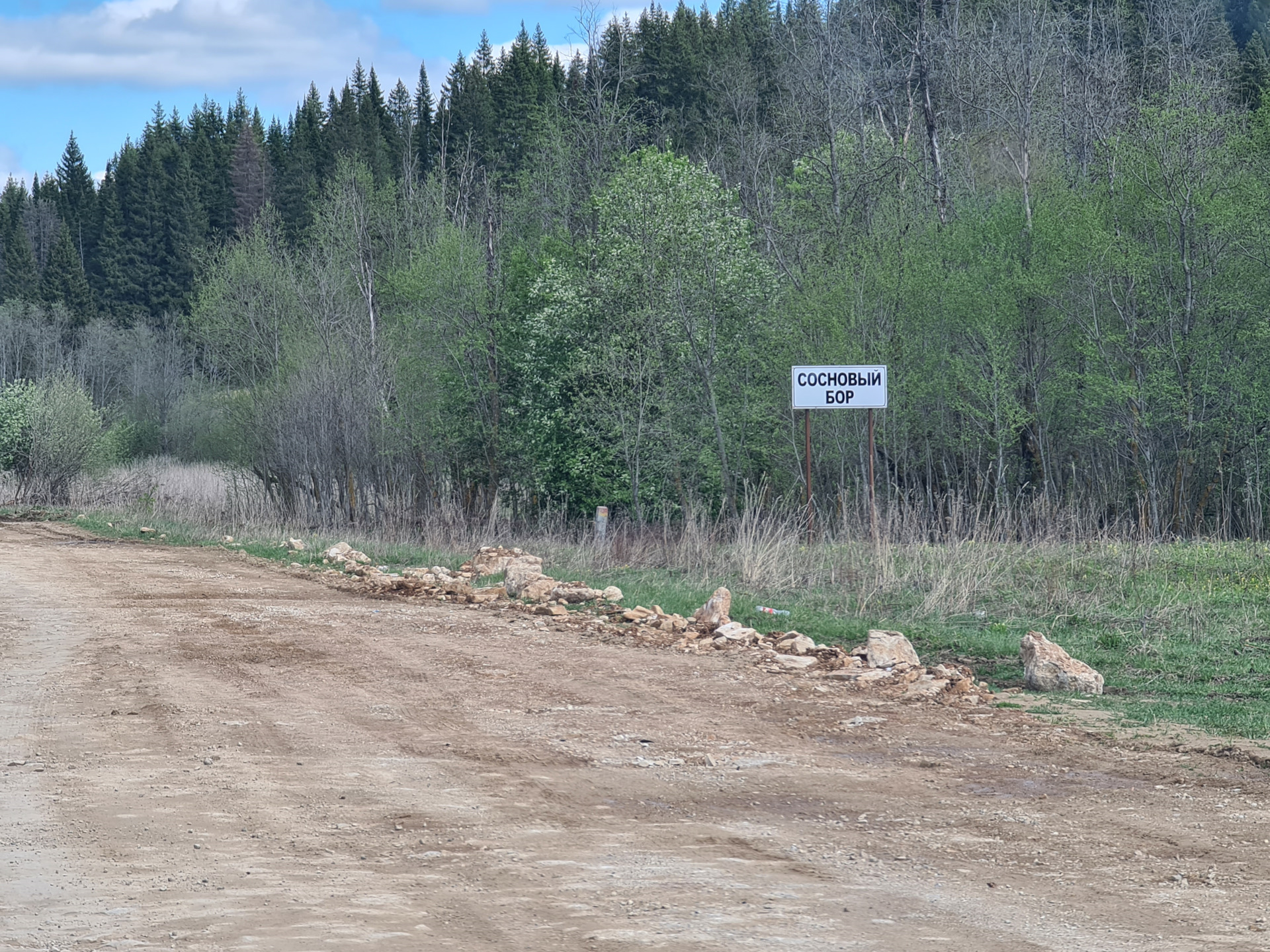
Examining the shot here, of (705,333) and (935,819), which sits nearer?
(935,819)

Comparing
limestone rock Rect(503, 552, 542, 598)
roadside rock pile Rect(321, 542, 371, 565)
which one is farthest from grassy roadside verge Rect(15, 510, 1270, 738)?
roadside rock pile Rect(321, 542, 371, 565)

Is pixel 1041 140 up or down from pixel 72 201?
down

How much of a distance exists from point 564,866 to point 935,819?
199 centimetres

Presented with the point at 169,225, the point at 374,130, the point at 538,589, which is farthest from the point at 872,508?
the point at 169,225

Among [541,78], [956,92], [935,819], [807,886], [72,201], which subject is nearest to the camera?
[807,886]

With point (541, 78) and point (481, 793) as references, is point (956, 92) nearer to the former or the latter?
point (481, 793)

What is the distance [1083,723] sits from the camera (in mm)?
8203

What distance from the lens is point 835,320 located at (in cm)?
2392

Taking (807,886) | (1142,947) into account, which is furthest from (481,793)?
(1142,947)

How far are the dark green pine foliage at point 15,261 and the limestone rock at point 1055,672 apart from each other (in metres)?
79.5

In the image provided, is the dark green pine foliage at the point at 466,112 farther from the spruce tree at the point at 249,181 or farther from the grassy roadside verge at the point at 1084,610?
the grassy roadside verge at the point at 1084,610

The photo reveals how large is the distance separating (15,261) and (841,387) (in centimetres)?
7774

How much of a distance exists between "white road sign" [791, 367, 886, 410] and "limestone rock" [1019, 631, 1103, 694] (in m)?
7.85

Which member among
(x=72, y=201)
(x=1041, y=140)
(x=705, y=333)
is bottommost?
(x=705, y=333)
